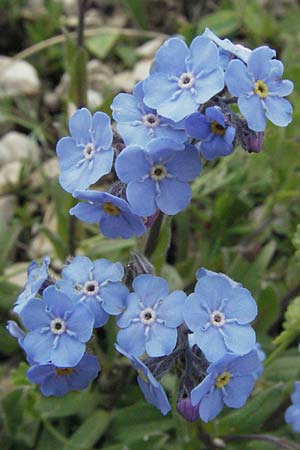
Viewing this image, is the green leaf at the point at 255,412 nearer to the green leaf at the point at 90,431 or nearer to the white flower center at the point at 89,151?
the green leaf at the point at 90,431

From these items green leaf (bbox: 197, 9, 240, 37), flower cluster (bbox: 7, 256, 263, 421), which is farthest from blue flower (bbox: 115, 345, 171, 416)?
green leaf (bbox: 197, 9, 240, 37)

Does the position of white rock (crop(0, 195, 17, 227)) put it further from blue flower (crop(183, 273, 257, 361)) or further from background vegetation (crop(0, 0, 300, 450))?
blue flower (crop(183, 273, 257, 361))

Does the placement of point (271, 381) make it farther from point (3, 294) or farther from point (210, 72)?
point (210, 72)

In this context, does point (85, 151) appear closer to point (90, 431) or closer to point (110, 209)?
point (110, 209)

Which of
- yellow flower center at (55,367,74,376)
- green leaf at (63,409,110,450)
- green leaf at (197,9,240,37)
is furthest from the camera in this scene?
green leaf at (197,9,240,37)

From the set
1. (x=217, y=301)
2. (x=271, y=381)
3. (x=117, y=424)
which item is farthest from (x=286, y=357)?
(x=217, y=301)

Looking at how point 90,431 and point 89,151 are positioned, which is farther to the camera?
point 90,431

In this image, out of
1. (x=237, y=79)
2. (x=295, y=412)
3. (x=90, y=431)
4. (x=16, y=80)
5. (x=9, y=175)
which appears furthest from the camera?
(x=16, y=80)

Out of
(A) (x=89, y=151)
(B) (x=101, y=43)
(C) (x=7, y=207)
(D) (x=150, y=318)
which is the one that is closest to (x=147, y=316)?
(D) (x=150, y=318)
